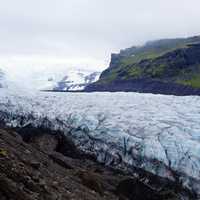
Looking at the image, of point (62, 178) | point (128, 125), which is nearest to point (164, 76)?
point (128, 125)

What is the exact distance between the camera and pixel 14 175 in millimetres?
18562

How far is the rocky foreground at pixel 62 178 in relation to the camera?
1833 cm

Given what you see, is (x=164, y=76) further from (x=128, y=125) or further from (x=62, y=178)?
(x=62, y=178)

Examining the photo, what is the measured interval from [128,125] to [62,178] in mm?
10179

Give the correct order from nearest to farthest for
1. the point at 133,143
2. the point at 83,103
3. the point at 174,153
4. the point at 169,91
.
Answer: the point at 174,153 → the point at 133,143 → the point at 83,103 → the point at 169,91

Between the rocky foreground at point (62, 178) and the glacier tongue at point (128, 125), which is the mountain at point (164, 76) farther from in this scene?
the rocky foreground at point (62, 178)

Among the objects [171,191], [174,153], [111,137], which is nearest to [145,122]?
[111,137]

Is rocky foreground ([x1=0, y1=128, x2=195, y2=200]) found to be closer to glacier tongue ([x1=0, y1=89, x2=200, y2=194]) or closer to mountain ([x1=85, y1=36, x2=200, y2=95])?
glacier tongue ([x1=0, y1=89, x2=200, y2=194])

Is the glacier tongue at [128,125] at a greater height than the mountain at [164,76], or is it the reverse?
the glacier tongue at [128,125]

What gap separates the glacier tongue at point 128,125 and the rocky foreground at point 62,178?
2.50ft

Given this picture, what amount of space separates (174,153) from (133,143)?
2.87m

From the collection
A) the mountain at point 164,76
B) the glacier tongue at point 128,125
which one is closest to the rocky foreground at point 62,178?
the glacier tongue at point 128,125

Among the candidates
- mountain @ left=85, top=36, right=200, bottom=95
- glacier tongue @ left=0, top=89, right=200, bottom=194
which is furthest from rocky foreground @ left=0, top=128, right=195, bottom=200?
mountain @ left=85, top=36, right=200, bottom=95

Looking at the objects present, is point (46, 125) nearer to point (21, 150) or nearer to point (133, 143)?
point (133, 143)
